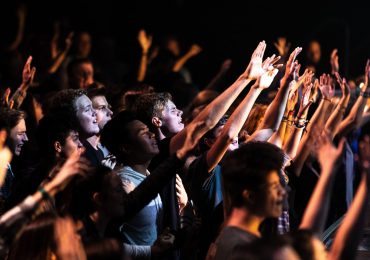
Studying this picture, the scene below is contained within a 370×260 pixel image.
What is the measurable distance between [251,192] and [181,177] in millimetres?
2160

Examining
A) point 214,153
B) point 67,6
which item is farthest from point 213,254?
point 67,6

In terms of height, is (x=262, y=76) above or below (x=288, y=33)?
above

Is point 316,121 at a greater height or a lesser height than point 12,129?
greater

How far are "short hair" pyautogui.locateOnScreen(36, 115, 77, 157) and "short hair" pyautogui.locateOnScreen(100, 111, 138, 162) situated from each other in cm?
26

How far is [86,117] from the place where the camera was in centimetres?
684

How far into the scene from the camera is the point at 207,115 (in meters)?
5.38

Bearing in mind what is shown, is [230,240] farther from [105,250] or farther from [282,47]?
[282,47]

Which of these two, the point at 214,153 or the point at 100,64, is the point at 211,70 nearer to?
the point at 100,64

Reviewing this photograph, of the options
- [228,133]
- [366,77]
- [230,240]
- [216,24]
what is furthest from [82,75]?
[216,24]

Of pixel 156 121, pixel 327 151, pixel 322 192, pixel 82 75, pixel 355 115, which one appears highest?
pixel 327 151

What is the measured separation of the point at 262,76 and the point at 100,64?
24.6 ft

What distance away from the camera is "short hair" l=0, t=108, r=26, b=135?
654 centimetres

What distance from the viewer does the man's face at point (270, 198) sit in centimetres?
440

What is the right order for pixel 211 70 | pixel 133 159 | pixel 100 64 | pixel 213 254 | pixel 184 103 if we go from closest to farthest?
pixel 213 254 → pixel 133 159 → pixel 184 103 → pixel 100 64 → pixel 211 70
